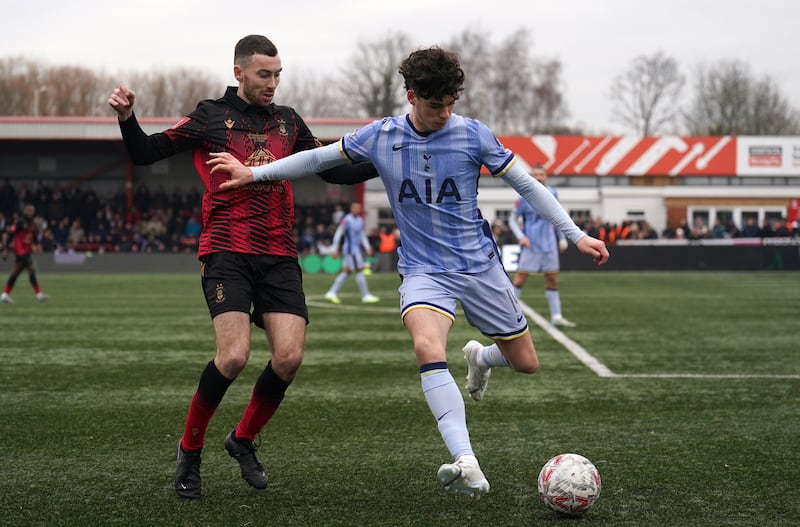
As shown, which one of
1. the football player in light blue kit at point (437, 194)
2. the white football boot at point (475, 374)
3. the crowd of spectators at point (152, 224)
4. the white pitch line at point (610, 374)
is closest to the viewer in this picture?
the football player in light blue kit at point (437, 194)

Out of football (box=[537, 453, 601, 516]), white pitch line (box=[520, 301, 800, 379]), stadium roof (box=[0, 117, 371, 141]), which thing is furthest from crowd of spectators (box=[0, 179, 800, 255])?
football (box=[537, 453, 601, 516])

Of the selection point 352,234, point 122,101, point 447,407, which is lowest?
point 352,234

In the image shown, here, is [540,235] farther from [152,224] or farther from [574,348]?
[152,224]

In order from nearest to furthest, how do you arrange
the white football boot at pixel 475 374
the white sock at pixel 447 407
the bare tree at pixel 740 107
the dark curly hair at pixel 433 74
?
the white sock at pixel 447 407, the dark curly hair at pixel 433 74, the white football boot at pixel 475 374, the bare tree at pixel 740 107

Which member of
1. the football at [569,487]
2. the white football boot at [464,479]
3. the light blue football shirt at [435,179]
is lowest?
the football at [569,487]

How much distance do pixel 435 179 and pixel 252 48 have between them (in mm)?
1163

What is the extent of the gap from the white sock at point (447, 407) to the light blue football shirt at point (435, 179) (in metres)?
0.62

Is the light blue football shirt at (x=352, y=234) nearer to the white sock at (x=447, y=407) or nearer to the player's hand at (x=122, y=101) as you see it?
the player's hand at (x=122, y=101)

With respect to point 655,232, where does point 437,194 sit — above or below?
above

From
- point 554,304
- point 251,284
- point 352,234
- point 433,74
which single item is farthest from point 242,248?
point 352,234

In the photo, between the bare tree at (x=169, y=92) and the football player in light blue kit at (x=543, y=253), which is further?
the bare tree at (x=169, y=92)

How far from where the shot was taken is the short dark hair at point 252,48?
5.00 meters

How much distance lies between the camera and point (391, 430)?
6.30 metres

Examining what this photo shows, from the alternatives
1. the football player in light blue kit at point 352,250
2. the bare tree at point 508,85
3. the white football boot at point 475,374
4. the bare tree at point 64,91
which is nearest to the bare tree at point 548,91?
the bare tree at point 508,85
